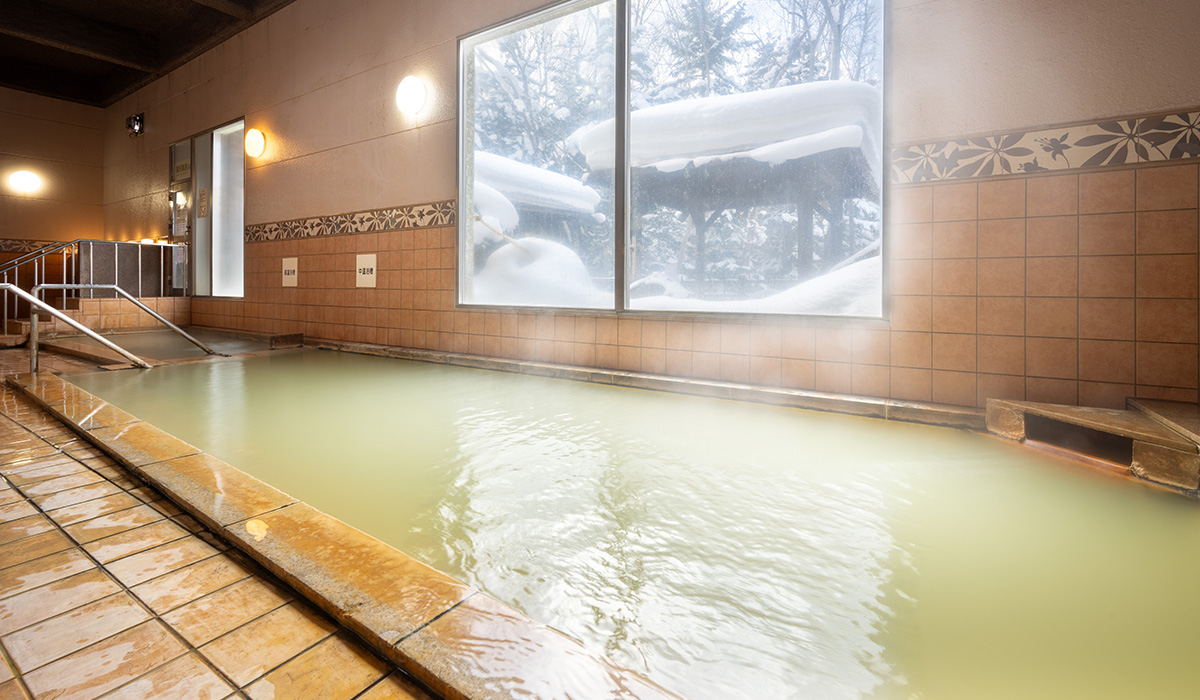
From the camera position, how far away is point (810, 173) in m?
3.34

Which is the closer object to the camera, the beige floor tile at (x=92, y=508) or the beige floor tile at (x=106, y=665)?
the beige floor tile at (x=106, y=665)

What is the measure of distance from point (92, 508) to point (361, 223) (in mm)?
4463

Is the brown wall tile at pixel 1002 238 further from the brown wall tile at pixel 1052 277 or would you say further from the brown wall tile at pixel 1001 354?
the brown wall tile at pixel 1001 354

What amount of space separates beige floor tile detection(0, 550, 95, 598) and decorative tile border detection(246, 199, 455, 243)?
12.7 ft

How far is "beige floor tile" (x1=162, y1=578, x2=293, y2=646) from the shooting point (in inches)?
40.7

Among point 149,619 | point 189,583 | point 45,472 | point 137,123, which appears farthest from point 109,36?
point 149,619

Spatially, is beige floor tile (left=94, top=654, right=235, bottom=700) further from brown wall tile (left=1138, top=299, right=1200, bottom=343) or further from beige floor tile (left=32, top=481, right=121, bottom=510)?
brown wall tile (left=1138, top=299, right=1200, bottom=343)

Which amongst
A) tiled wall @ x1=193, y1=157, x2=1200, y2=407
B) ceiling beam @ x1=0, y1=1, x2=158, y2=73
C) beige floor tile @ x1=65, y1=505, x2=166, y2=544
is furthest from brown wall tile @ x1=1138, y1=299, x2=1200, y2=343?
ceiling beam @ x1=0, y1=1, x2=158, y2=73

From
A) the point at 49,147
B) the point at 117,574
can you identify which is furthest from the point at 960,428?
the point at 49,147

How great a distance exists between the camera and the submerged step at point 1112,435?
1.87m

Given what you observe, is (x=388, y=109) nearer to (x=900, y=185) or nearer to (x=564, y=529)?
(x=900, y=185)

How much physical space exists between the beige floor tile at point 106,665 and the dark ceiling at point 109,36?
7212 mm

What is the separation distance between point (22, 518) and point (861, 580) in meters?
2.16

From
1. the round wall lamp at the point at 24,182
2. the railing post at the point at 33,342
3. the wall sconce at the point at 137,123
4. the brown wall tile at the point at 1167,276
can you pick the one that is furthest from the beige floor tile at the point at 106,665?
the round wall lamp at the point at 24,182
